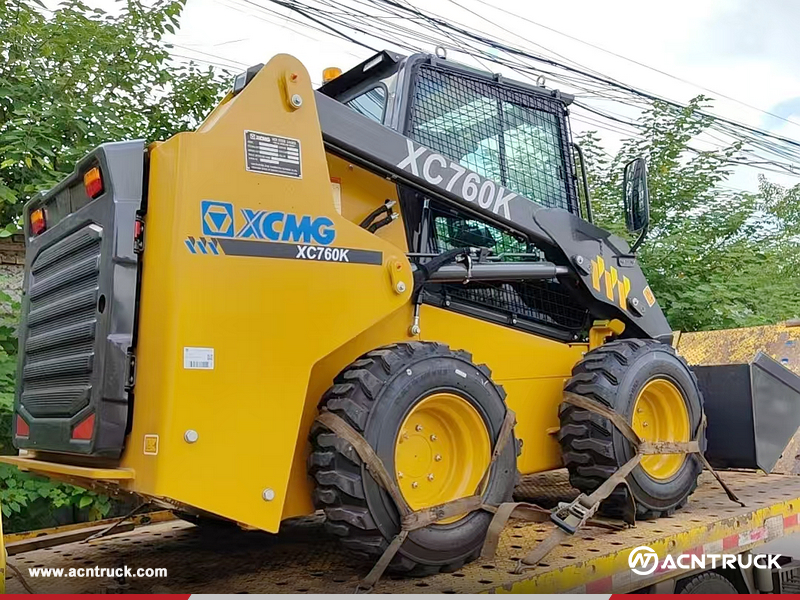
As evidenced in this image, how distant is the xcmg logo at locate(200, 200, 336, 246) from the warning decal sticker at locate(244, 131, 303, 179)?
0.52 feet

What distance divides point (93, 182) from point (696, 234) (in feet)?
23.8

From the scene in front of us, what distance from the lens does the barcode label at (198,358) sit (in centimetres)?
249

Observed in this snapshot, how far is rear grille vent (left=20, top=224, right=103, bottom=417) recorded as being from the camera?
272 centimetres

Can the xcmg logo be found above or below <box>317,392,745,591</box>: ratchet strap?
above

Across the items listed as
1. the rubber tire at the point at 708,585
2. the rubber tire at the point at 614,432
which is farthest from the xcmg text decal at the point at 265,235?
the rubber tire at the point at 708,585

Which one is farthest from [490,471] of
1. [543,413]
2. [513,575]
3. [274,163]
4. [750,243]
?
[750,243]

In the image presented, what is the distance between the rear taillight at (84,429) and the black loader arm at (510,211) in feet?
4.41

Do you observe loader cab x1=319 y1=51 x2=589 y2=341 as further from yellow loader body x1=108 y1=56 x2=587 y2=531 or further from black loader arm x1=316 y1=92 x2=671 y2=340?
yellow loader body x1=108 y1=56 x2=587 y2=531

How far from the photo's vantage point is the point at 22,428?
10.4 feet

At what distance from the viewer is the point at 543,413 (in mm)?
3783

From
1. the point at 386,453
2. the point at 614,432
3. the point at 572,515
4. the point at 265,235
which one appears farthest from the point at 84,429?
the point at 614,432

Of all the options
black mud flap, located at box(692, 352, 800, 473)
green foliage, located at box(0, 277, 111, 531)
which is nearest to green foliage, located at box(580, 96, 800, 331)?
black mud flap, located at box(692, 352, 800, 473)
